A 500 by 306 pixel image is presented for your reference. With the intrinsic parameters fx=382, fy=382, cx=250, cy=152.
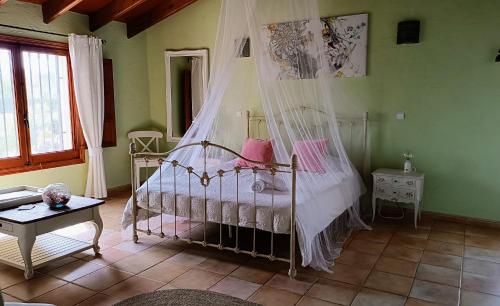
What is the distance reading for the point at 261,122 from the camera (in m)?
5.61

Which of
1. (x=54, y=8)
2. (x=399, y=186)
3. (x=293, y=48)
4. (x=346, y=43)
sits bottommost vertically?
(x=399, y=186)

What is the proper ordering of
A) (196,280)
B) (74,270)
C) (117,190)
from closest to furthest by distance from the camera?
(196,280), (74,270), (117,190)

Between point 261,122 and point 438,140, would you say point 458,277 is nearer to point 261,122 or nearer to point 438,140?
point 438,140

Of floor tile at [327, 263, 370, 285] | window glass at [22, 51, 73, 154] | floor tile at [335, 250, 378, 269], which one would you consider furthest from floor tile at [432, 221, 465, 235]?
window glass at [22, 51, 73, 154]

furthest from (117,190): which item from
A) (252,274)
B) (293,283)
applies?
(293,283)

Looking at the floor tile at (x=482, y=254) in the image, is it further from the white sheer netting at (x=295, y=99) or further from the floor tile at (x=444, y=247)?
the white sheer netting at (x=295, y=99)

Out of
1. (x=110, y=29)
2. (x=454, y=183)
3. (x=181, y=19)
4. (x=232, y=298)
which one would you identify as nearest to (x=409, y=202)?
(x=454, y=183)

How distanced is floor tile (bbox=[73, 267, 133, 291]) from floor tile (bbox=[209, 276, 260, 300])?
83cm

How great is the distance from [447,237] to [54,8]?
5.54 metres

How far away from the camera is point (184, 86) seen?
6.38 meters

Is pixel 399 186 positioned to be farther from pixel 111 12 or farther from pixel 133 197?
pixel 111 12

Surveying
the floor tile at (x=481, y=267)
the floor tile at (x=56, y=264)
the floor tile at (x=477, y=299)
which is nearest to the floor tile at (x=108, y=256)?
the floor tile at (x=56, y=264)

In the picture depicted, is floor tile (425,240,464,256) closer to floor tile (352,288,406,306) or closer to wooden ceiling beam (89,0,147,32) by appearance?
floor tile (352,288,406,306)

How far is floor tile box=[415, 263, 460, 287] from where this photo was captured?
3.22 m
